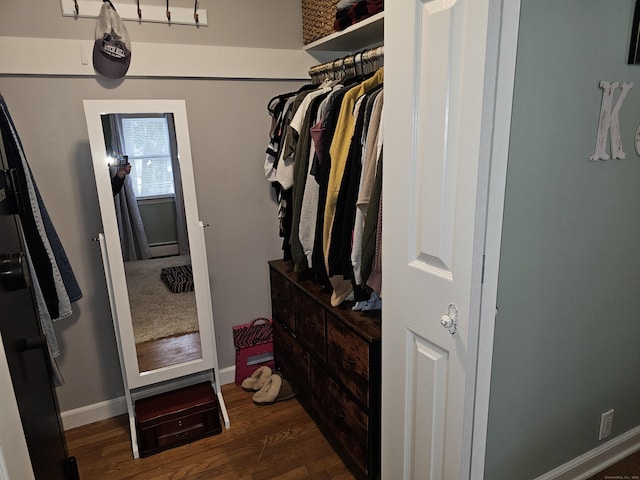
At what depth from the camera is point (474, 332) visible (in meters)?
1.05

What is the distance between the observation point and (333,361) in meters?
1.86

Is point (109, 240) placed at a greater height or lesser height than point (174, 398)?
greater

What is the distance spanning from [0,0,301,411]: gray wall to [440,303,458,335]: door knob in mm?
1594

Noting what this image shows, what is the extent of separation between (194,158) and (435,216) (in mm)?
1575

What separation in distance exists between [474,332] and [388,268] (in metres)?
0.35

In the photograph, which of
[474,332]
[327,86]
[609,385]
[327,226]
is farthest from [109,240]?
[609,385]

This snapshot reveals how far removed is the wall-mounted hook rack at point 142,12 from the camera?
189 cm

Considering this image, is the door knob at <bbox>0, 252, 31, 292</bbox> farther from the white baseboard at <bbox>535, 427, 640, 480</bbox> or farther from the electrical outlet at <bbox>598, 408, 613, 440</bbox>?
the electrical outlet at <bbox>598, 408, 613, 440</bbox>

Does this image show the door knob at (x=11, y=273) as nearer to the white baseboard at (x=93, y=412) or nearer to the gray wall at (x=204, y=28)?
the gray wall at (x=204, y=28)

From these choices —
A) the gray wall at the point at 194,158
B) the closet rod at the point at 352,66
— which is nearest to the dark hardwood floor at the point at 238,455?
the gray wall at the point at 194,158

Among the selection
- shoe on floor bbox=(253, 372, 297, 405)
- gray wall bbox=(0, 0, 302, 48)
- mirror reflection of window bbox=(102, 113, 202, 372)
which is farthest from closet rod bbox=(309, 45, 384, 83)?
shoe on floor bbox=(253, 372, 297, 405)

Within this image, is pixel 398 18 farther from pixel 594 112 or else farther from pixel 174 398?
pixel 174 398

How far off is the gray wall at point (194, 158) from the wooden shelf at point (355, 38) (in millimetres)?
222

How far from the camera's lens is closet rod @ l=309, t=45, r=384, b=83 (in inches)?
Answer: 68.4
